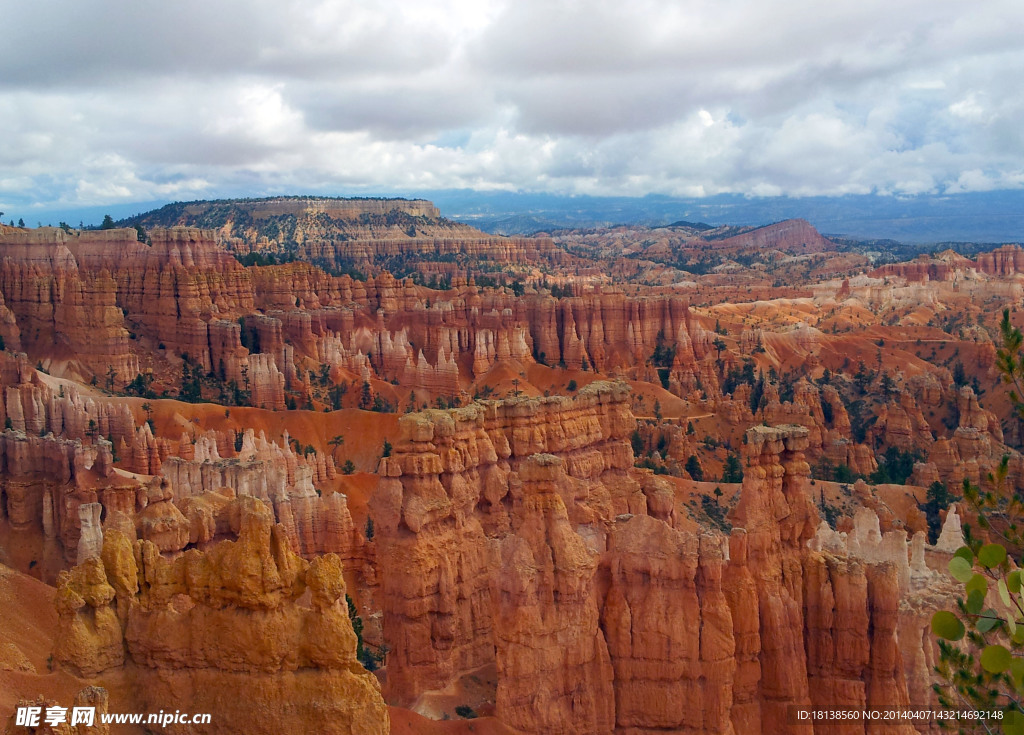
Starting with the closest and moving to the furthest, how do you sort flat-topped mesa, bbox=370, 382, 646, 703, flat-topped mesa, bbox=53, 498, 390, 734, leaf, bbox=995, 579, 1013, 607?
leaf, bbox=995, 579, 1013, 607
flat-topped mesa, bbox=53, 498, 390, 734
flat-topped mesa, bbox=370, 382, 646, 703

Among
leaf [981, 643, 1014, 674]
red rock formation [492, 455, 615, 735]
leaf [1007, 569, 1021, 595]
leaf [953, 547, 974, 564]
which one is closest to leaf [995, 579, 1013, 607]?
leaf [1007, 569, 1021, 595]

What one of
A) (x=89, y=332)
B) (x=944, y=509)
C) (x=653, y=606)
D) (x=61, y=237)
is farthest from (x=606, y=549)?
(x=61, y=237)

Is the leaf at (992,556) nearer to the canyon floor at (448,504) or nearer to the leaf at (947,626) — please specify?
the leaf at (947,626)

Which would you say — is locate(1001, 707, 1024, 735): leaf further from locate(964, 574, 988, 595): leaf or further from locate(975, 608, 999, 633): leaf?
Answer: locate(964, 574, 988, 595): leaf

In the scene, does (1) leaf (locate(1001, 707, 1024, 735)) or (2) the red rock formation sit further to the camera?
(2) the red rock formation

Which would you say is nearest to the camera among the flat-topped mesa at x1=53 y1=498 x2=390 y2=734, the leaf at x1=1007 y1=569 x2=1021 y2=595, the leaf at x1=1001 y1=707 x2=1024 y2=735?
the leaf at x1=1007 y1=569 x2=1021 y2=595

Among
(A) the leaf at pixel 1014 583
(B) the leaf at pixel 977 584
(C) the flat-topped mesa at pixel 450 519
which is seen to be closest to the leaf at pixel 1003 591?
(A) the leaf at pixel 1014 583

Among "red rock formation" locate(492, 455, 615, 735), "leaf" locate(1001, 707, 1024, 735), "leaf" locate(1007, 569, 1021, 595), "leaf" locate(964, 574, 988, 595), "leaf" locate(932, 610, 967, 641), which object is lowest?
"red rock formation" locate(492, 455, 615, 735)

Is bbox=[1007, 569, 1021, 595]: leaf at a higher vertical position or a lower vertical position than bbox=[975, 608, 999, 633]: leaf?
higher

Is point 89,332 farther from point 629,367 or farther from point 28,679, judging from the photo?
point 28,679
